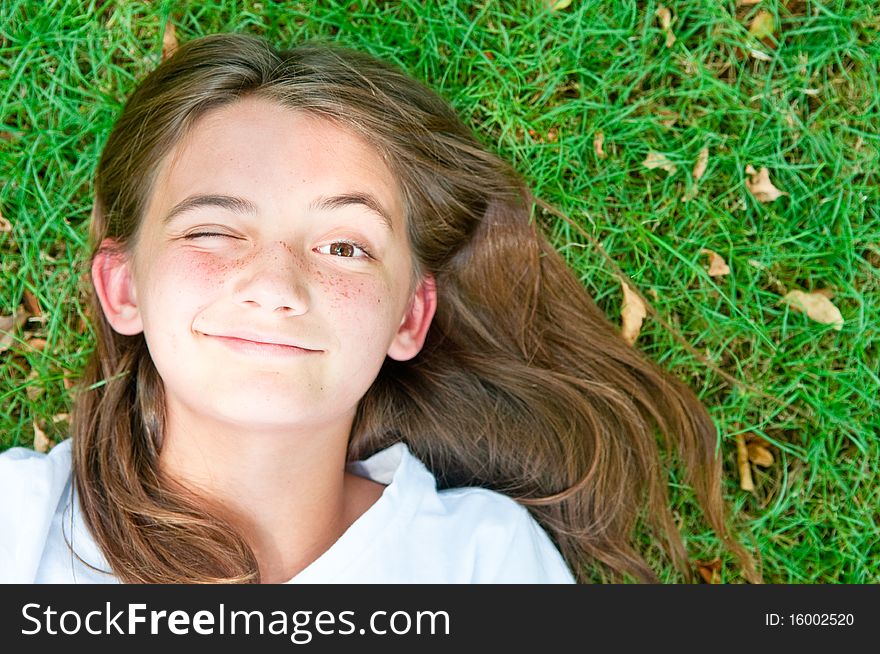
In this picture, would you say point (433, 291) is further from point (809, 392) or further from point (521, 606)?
point (809, 392)

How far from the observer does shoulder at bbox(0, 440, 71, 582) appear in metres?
2.94

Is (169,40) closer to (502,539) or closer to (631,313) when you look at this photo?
(631,313)

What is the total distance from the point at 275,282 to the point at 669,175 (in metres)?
1.90

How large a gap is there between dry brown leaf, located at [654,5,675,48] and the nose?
1.99m

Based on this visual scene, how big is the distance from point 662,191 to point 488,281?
0.88 m

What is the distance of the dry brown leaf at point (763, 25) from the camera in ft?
12.0

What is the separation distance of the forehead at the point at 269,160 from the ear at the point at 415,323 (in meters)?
0.38

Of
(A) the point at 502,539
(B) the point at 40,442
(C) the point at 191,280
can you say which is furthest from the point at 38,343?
(A) the point at 502,539

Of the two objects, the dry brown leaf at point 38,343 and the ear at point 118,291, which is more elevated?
the dry brown leaf at point 38,343

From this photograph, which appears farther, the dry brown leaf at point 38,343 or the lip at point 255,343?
the dry brown leaf at point 38,343

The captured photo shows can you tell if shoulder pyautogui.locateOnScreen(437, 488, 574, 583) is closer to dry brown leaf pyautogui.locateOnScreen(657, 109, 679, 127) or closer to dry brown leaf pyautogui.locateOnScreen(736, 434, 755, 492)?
dry brown leaf pyautogui.locateOnScreen(736, 434, 755, 492)

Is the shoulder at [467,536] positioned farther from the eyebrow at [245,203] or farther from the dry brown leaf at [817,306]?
the dry brown leaf at [817,306]

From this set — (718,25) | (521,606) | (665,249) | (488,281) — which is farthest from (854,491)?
(718,25)

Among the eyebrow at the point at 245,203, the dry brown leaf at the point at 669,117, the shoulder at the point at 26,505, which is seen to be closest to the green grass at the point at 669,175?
the dry brown leaf at the point at 669,117
